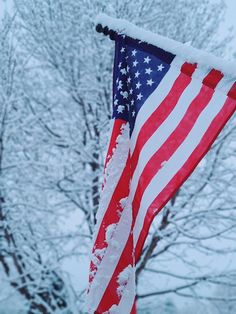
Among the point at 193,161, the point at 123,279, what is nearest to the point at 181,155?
the point at 193,161

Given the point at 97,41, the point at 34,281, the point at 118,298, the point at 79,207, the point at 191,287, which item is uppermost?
the point at 97,41

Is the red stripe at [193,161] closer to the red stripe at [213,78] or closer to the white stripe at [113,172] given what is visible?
the red stripe at [213,78]

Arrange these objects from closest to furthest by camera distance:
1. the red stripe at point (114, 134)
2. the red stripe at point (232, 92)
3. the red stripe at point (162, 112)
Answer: the red stripe at point (232, 92) < the red stripe at point (162, 112) < the red stripe at point (114, 134)

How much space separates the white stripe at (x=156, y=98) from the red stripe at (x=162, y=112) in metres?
0.03

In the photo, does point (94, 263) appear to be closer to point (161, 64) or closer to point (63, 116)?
point (161, 64)

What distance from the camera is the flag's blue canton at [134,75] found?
112 inches

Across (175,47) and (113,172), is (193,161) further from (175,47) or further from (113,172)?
(175,47)

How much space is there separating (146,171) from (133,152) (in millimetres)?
310

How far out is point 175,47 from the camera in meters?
2.64

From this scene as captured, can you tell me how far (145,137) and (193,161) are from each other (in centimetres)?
49

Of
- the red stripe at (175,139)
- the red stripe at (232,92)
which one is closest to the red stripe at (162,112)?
the red stripe at (175,139)

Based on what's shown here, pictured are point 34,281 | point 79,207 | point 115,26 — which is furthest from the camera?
point 79,207

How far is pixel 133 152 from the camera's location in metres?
2.92

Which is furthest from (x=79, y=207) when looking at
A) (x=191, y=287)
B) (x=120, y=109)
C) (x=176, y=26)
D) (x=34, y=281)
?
(x=120, y=109)
